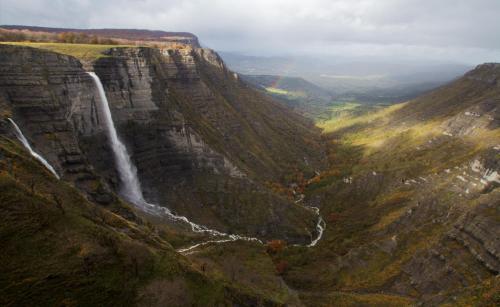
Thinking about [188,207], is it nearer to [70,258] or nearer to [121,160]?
[121,160]

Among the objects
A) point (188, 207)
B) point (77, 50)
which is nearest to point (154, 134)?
point (188, 207)

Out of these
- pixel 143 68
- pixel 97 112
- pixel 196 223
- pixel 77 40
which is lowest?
pixel 196 223

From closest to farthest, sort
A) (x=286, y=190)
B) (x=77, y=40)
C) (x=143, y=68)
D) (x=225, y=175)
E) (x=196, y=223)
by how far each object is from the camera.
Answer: (x=196, y=223)
(x=143, y=68)
(x=225, y=175)
(x=77, y=40)
(x=286, y=190)

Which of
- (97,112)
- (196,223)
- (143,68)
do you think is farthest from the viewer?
(143,68)

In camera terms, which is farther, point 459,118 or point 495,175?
point 459,118

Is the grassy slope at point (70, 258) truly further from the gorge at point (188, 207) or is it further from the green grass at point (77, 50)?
the green grass at point (77, 50)

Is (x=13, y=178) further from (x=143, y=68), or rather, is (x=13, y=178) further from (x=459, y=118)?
(x=459, y=118)

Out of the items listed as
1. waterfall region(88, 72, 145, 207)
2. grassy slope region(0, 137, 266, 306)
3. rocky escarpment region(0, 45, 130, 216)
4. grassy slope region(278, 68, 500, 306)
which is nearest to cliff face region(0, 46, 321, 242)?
rocky escarpment region(0, 45, 130, 216)

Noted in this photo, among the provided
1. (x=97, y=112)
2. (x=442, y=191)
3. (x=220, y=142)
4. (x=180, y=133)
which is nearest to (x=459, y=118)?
(x=442, y=191)
